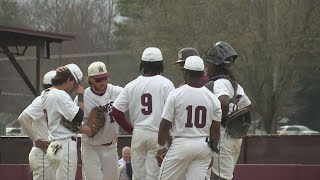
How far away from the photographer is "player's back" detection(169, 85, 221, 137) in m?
8.70

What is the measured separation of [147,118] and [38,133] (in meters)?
1.92

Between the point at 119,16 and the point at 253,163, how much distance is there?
1244 inches

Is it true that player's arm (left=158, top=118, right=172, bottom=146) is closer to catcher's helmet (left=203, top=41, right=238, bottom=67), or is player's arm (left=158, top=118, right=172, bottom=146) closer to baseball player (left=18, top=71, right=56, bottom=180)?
catcher's helmet (left=203, top=41, right=238, bottom=67)

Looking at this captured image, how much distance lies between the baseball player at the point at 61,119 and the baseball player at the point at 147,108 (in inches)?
25.9

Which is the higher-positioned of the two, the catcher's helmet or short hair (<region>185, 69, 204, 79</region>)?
the catcher's helmet

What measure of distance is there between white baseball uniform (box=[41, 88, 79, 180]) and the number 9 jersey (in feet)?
4.61

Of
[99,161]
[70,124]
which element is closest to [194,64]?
[70,124]

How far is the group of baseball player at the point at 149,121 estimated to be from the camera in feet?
28.7

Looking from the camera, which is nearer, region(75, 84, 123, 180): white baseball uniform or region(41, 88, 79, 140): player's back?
region(41, 88, 79, 140): player's back

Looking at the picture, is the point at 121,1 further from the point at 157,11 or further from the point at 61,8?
the point at 157,11

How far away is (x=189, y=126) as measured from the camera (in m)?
8.74

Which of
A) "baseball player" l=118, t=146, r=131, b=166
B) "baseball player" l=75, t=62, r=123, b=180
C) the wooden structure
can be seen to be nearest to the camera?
"baseball player" l=75, t=62, r=123, b=180

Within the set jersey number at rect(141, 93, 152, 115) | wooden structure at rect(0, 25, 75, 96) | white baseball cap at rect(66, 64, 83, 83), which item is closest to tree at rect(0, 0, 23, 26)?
wooden structure at rect(0, 25, 75, 96)

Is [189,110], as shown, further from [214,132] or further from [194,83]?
[214,132]
